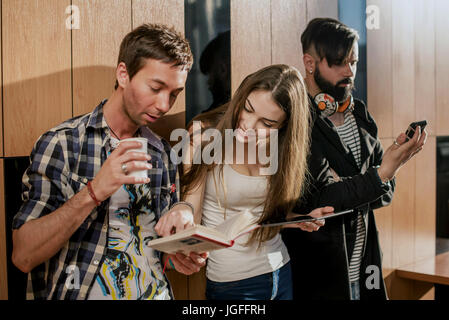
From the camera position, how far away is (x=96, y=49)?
1.41 m

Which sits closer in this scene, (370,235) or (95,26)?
(95,26)

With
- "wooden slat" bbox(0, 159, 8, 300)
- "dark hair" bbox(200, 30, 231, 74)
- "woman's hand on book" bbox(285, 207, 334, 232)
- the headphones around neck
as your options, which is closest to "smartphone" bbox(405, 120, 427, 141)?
the headphones around neck

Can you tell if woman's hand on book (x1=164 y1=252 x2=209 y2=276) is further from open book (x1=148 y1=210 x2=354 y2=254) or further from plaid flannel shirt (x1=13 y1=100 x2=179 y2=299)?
plaid flannel shirt (x1=13 y1=100 x2=179 y2=299)

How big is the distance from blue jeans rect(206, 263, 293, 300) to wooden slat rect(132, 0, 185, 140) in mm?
628

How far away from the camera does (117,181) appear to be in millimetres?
1134

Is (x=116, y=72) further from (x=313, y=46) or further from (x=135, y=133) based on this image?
(x=313, y=46)

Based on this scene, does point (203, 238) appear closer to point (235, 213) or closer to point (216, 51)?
point (235, 213)

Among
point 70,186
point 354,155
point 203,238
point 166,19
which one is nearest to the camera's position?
point 203,238

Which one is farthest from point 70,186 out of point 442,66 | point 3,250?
point 442,66

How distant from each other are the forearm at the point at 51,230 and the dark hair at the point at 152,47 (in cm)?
45

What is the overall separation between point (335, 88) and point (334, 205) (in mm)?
509

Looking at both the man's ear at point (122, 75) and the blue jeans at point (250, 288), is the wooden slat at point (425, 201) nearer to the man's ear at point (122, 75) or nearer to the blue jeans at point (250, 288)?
the blue jeans at point (250, 288)
